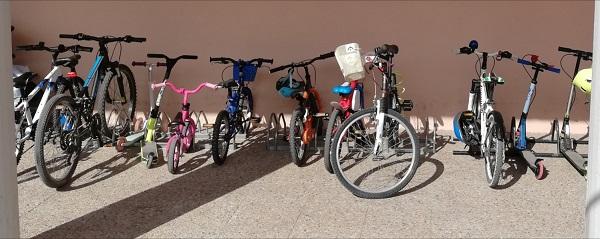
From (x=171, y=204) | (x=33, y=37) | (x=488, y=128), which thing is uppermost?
(x=33, y=37)

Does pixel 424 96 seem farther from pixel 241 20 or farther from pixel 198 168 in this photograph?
pixel 198 168

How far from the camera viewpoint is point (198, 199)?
4.94 meters

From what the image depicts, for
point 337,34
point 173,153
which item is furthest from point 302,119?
point 337,34

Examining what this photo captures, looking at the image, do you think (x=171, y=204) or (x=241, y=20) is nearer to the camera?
(x=171, y=204)

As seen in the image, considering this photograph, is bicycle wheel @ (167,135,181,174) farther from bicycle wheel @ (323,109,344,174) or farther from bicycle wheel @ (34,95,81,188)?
bicycle wheel @ (323,109,344,174)

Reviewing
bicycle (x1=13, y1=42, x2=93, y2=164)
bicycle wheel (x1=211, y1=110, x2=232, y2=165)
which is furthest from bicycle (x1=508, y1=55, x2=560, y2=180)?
bicycle (x1=13, y1=42, x2=93, y2=164)

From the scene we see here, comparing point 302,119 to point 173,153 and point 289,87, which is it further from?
point 173,153

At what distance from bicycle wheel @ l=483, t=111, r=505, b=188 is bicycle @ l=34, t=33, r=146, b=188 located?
312cm

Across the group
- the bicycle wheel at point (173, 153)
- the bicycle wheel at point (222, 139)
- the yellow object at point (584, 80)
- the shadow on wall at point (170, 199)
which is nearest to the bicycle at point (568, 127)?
the yellow object at point (584, 80)

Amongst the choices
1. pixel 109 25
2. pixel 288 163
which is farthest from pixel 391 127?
pixel 109 25

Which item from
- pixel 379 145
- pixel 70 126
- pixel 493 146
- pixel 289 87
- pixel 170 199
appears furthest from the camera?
pixel 289 87

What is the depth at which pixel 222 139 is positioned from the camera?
603 cm

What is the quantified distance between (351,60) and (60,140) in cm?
229

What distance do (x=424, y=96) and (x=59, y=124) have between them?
3541mm
